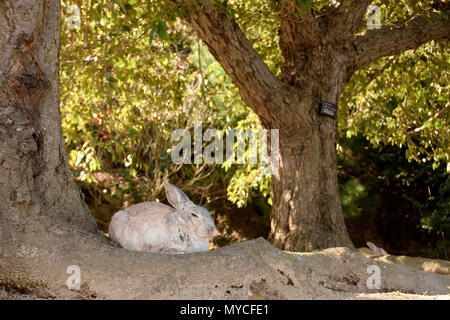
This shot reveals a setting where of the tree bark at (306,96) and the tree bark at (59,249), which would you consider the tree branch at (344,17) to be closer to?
the tree bark at (306,96)

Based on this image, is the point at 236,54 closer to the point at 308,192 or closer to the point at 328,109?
the point at 328,109

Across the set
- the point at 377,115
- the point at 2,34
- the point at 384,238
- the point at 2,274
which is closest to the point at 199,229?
the point at 2,274

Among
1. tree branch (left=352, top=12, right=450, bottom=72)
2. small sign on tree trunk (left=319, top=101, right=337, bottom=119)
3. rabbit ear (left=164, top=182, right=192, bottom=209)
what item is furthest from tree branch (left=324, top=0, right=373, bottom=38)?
rabbit ear (left=164, top=182, right=192, bottom=209)

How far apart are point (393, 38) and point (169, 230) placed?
12.5 ft

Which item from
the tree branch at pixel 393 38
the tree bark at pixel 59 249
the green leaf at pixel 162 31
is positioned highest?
the tree branch at pixel 393 38

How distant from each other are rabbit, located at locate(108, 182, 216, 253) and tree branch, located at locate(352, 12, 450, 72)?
3285mm

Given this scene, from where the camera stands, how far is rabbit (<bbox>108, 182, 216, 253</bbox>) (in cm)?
305

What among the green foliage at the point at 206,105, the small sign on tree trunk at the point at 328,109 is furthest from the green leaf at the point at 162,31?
the small sign on tree trunk at the point at 328,109

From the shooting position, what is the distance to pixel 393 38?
5.69m

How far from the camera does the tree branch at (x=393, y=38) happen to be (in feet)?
18.5

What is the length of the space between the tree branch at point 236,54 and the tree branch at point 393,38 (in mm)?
1055
